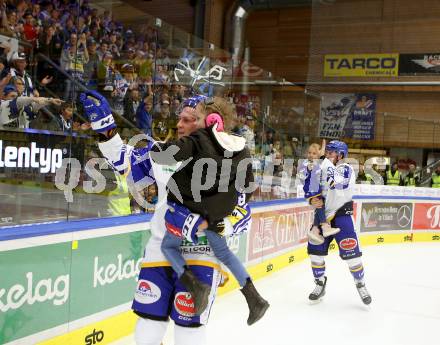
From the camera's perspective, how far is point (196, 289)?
203 cm

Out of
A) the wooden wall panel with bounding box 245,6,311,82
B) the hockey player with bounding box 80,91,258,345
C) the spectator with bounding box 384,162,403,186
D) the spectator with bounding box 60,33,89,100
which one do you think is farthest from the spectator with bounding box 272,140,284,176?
the wooden wall panel with bounding box 245,6,311,82

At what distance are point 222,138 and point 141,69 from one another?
357 centimetres

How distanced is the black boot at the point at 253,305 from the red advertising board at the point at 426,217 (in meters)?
8.04

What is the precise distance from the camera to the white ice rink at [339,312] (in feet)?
13.1

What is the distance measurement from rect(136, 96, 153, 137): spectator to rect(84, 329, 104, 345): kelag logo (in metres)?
2.03

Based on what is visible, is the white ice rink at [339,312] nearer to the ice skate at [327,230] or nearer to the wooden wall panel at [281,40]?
the ice skate at [327,230]

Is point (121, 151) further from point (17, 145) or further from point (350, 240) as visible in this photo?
point (350, 240)

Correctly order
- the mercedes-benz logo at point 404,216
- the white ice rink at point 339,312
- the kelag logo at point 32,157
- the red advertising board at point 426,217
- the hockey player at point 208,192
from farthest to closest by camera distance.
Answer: the red advertising board at point 426,217 → the mercedes-benz logo at point 404,216 → the white ice rink at point 339,312 → the kelag logo at point 32,157 → the hockey player at point 208,192

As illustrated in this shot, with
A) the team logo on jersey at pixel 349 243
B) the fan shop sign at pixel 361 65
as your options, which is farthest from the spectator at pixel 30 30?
the fan shop sign at pixel 361 65

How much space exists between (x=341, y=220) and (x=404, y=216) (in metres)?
4.78

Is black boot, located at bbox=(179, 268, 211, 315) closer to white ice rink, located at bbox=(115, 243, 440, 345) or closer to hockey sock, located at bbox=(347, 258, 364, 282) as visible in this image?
white ice rink, located at bbox=(115, 243, 440, 345)

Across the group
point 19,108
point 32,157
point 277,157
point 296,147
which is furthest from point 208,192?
point 296,147

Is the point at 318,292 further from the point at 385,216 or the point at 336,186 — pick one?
the point at 385,216

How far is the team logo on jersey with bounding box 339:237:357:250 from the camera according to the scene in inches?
196
